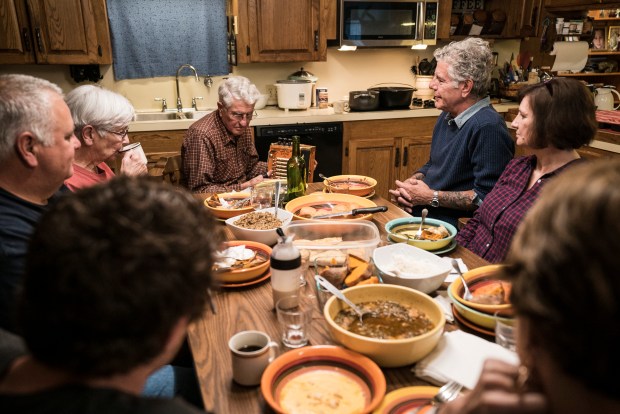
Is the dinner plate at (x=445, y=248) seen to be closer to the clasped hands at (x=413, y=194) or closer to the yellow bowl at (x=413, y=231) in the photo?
the yellow bowl at (x=413, y=231)

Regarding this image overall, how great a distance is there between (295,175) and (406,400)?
4.73 ft

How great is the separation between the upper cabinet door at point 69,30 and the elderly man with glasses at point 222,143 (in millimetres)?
1499

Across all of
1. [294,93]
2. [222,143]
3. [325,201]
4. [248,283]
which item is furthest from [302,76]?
[248,283]

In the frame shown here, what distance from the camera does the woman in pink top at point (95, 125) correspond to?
1.96 metres

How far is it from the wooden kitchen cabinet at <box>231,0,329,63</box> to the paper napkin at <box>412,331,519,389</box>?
340 cm

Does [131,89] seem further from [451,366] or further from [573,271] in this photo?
[573,271]

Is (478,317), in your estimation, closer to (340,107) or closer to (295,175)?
(295,175)

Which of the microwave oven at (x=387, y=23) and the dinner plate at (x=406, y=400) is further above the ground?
the microwave oven at (x=387, y=23)

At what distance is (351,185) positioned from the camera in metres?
2.40

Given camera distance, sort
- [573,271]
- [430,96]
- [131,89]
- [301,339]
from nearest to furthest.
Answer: [573,271] < [301,339] < [131,89] < [430,96]

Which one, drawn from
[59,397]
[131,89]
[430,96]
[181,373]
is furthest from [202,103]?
[59,397]

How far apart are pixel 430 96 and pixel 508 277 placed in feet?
13.9

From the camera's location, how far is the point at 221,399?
3.17 feet

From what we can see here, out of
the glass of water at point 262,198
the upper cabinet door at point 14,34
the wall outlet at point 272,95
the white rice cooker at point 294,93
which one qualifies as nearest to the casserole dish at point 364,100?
the white rice cooker at point 294,93
